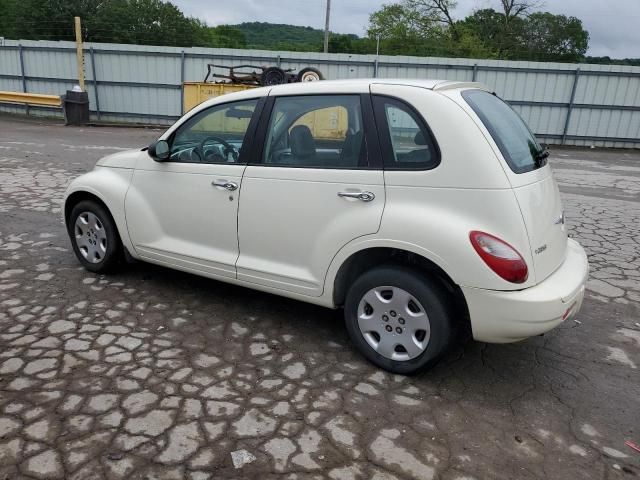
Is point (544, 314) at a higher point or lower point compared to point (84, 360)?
higher

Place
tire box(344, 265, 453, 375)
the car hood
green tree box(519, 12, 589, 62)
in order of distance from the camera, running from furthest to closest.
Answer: green tree box(519, 12, 589, 62) < the car hood < tire box(344, 265, 453, 375)

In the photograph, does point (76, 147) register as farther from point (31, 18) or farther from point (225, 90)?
Answer: point (31, 18)

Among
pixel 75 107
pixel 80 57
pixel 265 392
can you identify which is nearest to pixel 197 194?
pixel 265 392

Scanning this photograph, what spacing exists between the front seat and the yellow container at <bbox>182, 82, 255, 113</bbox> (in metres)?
11.9

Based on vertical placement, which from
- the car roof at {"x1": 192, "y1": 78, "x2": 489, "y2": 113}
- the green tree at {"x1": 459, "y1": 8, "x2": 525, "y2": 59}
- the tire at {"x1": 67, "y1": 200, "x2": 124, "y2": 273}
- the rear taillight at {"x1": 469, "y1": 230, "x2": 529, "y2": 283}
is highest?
the green tree at {"x1": 459, "y1": 8, "x2": 525, "y2": 59}

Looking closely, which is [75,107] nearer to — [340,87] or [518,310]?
[340,87]

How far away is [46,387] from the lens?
116 inches

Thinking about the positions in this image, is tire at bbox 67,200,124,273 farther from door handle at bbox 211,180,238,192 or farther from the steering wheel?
door handle at bbox 211,180,238,192

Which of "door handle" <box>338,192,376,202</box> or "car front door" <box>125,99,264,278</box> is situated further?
"car front door" <box>125,99,264,278</box>

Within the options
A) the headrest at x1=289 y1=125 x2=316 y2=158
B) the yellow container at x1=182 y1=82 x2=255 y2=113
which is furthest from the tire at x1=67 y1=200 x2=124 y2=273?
the yellow container at x1=182 y1=82 x2=255 y2=113

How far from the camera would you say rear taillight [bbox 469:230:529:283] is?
2.74 meters

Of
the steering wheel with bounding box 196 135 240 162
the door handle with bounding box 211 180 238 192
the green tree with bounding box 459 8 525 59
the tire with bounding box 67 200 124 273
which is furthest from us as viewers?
the green tree with bounding box 459 8 525 59

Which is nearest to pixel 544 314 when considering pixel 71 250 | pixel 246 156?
pixel 246 156

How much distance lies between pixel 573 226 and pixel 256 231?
Result: 191 inches
